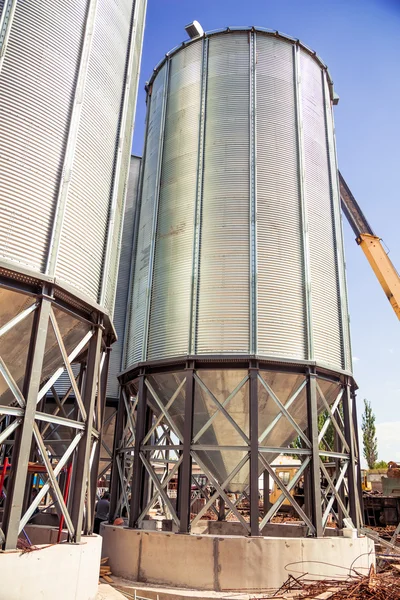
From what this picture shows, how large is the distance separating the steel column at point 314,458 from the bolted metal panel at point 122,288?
10.1m

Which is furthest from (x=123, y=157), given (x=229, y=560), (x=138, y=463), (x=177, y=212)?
(x=229, y=560)

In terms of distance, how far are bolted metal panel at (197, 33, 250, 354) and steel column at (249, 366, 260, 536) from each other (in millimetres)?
1078

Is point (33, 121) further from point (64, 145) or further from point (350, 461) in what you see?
point (350, 461)

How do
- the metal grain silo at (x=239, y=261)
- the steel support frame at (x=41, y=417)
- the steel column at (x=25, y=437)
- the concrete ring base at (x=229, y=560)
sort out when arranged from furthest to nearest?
the metal grain silo at (x=239, y=261)
the concrete ring base at (x=229, y=560)
the steel support frame at (x=41, y=417)
the steel column at (x=25, y=437)

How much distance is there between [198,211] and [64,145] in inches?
230

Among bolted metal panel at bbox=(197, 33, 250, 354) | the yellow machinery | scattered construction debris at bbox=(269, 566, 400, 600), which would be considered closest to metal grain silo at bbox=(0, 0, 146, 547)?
bolted metal panel at bbox=(197, 33, 250, 354)

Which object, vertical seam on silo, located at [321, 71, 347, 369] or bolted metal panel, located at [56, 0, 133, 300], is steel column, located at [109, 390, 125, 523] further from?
vertical seam on silo, located at [321, 71, 347, 369]

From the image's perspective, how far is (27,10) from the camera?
12.4 m

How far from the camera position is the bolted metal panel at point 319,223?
1641cm

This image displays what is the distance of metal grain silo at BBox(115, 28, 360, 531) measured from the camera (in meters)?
15.2

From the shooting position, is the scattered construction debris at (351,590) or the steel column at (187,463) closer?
the scattered construction debris at (351,590)

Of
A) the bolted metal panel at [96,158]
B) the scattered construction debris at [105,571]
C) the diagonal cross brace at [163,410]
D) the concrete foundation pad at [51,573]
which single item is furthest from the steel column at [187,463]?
the bolted metal panel at [96,158]

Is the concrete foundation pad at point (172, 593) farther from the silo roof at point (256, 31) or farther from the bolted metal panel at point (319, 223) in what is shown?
the silo roof at point (256, 31)

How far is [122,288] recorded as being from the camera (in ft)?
82.4
